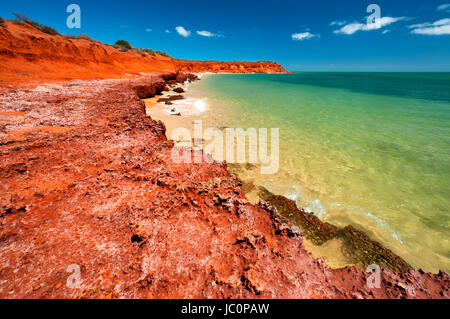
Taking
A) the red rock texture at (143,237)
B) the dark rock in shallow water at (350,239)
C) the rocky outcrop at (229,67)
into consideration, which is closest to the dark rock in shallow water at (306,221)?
the dark rock in shallow water at (350,239)

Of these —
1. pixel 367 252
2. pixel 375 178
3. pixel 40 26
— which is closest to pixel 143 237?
pixel 367 252

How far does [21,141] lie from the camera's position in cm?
368

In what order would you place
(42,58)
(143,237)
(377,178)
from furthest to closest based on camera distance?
1. (42,58)
2. (377,178)
3. (143,237)

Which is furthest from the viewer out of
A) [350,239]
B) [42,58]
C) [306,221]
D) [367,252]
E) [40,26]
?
[40,26]

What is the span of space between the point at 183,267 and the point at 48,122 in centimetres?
554

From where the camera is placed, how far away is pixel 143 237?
2.13m

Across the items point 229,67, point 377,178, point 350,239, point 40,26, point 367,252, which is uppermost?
point 229,67

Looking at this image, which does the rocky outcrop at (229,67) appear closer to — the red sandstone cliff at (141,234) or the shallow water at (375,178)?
the shallow water at (375,178)

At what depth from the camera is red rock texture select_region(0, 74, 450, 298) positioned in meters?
1.75

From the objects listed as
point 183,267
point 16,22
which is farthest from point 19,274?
point 16,22

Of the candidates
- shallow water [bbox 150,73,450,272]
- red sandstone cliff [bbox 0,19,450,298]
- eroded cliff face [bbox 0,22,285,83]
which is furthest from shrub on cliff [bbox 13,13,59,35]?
red sandstone cliff [bbox 0,19,450,298]

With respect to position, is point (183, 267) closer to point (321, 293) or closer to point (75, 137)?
point (321, 293)

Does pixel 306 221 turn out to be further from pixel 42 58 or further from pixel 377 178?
pixel 42 58
